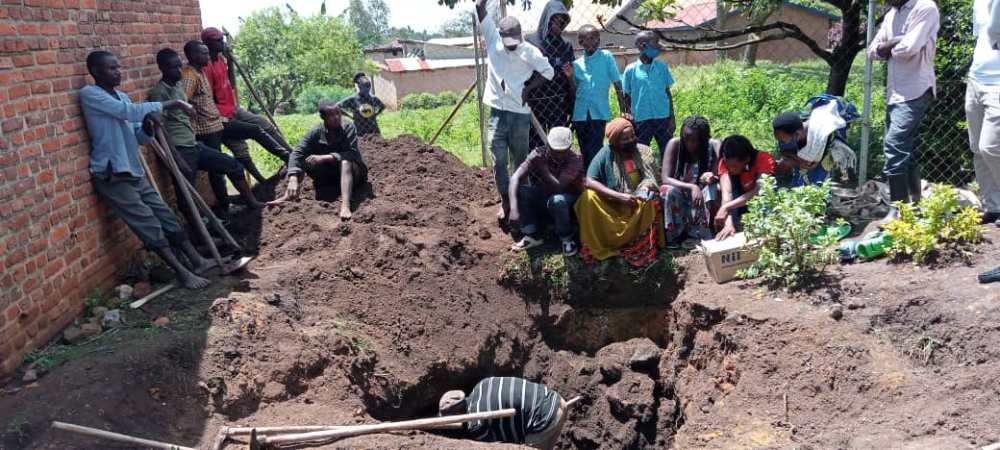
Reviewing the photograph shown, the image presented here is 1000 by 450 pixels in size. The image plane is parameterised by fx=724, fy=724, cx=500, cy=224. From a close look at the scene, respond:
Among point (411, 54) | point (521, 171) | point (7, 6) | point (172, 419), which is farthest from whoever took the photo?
point (411, 54)

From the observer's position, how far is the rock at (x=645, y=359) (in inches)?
231

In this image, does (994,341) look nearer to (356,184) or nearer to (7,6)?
(356,184)

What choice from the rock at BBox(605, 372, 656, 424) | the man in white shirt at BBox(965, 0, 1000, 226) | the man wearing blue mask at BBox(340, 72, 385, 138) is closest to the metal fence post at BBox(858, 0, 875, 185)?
the man in white shirt at BBox(965, 0, 1000, 226)

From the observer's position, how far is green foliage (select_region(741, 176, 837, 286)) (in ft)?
16.3

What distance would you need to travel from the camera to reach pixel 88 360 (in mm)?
4410

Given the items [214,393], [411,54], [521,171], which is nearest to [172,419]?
[214,393]

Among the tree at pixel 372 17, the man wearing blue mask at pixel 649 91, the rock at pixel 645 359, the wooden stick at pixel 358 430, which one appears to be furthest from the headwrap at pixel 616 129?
the tree at pixel 372 17

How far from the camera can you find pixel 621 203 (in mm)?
5898

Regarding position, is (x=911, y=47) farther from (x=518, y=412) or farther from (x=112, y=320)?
(x=112, y=320)

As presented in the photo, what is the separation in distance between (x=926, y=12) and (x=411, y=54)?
121 feet

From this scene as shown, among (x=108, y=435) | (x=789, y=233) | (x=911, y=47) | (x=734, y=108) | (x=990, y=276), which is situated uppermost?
(x=911, y=47)

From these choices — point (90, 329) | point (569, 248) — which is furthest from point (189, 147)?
point (569, 248)

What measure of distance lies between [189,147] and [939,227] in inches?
238

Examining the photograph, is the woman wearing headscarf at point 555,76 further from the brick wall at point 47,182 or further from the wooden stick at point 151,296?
the brick wall at point 47,182
